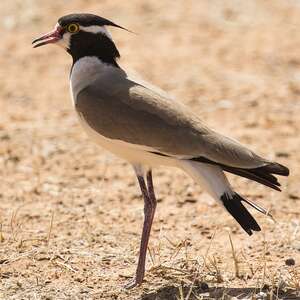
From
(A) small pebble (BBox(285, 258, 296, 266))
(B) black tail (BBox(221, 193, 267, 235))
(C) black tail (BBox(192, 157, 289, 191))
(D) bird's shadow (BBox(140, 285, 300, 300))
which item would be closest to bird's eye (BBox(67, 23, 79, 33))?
(C) black tail (BBox(192, 157, 289, 191))

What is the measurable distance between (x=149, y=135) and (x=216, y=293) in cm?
102

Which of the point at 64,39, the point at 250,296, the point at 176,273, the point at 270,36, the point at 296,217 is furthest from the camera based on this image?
the point at 270,36

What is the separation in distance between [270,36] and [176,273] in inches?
264

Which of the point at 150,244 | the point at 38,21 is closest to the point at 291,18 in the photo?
the point at 38,21

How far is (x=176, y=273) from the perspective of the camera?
5.57 m

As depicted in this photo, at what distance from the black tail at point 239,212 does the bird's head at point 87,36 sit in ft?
4.20

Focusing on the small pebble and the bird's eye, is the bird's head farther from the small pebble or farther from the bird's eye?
the small pebble

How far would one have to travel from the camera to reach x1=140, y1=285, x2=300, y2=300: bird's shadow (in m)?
5.18

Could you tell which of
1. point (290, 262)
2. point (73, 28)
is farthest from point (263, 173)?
point (73, 28)

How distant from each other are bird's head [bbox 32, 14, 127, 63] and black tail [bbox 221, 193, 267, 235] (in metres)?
1.28

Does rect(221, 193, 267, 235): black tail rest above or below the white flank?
below

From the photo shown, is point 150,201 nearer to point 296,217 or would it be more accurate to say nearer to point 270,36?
point 296,217

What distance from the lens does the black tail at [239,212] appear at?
523 cm

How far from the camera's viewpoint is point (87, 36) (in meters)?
5.91
